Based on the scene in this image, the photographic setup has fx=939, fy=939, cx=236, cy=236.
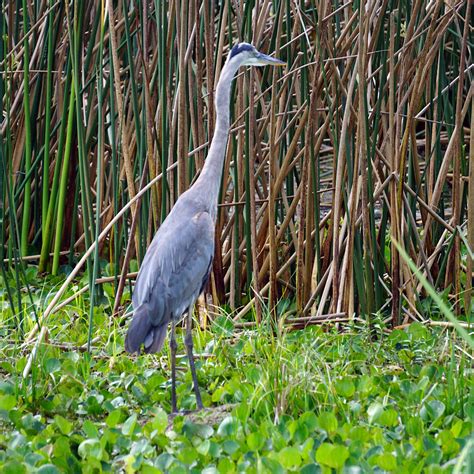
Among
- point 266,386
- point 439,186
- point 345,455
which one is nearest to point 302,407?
point 266,386

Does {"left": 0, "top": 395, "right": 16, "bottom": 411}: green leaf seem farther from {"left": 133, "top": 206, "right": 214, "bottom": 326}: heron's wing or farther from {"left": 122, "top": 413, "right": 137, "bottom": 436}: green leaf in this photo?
{"left": 133, "top": 206, "right": 214, "bottom": 326}: heron's wing

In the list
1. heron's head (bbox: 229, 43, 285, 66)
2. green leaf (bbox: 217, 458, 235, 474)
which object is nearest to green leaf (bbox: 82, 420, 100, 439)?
green leaf (bbox: 217, 458, 235, 474)

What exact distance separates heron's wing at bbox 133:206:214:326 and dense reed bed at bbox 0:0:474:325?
0.22 m

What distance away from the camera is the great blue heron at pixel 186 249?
3455mm

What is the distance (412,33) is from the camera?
3.76m

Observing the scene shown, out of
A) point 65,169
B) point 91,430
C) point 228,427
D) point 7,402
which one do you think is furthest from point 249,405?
point 65,169

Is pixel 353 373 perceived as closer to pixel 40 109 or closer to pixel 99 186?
pixel 99 186

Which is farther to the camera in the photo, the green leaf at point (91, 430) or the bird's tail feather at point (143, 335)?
the bird's tail feather at point (143, 335)

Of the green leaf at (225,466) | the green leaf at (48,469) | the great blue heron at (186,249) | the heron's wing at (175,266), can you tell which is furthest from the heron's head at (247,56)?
the green leaf at (48,469)

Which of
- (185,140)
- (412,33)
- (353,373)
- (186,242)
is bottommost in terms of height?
(353,373)

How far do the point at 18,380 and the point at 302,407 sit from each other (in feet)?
3.38

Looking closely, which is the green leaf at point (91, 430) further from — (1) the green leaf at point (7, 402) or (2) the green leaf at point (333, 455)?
(2) the green leaf at point (333, 455)

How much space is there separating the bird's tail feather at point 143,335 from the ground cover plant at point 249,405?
0.15 meters

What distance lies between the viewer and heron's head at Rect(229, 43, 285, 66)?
11.6 ft
